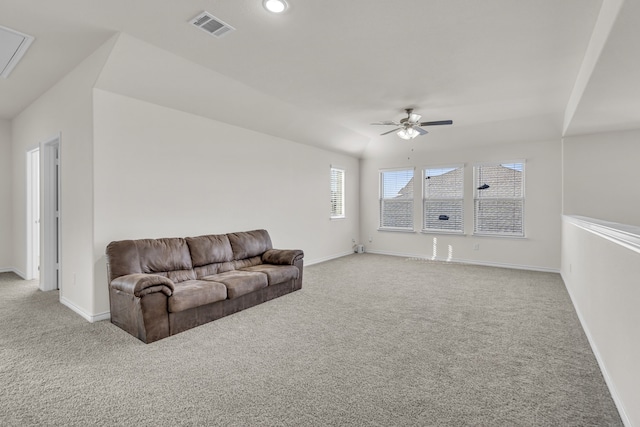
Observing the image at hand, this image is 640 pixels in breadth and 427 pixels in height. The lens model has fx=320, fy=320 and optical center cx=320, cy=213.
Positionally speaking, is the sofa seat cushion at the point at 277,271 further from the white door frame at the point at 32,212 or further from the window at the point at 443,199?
the window at the point at 443,199

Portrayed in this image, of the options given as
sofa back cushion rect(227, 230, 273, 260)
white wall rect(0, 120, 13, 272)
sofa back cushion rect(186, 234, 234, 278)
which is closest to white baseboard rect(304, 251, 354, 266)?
sofa back cushion rect(227, 230, 273, 260)

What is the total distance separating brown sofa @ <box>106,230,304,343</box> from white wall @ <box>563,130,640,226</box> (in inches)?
194

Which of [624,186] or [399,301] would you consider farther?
[624,186]

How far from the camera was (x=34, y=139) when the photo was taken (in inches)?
198

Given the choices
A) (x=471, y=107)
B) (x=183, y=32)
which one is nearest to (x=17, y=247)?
(x=183, y=32)

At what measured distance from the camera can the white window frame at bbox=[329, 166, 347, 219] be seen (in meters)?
7.67

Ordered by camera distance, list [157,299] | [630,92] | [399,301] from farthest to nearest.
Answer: [399,301] < [630,92] < [157,299]

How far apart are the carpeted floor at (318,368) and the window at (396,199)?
3.93 metres

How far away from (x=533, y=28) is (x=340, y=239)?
578cm

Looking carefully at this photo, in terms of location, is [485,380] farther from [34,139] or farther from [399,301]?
[34,139]

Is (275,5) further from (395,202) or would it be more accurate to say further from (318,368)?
(395,202)

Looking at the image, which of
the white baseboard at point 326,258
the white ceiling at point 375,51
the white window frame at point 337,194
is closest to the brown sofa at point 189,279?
the white baseboard at point 326,258

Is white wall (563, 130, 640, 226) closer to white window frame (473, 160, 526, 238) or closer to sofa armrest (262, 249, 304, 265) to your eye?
A: white window frame (473, 160, 526, 238)

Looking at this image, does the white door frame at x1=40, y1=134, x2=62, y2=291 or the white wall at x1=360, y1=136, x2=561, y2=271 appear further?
the white wall at x1=360, y1=136, x2=561, y2=271
